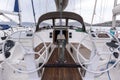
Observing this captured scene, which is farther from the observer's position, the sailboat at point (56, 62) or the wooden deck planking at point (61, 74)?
the wooden deck planking at point (61, 74)

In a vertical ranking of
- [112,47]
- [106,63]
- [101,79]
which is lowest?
[101,79]

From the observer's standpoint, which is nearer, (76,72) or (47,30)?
(76,72)

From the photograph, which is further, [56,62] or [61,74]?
[56,62]

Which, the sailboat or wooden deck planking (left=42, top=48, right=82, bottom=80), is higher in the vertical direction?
the sailboat

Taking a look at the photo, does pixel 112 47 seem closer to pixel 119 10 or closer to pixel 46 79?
pixel 46 79

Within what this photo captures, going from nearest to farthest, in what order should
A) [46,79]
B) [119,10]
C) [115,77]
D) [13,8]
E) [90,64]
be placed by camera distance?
[90,64] < [46,79] < [115,77] < [119,10] < [13,8]

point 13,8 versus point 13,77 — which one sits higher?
point 13,8

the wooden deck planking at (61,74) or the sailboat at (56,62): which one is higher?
the sailboat at (56,62)

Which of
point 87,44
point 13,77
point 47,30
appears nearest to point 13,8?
point 47,30

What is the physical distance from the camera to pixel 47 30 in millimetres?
6625

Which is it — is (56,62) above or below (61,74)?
above

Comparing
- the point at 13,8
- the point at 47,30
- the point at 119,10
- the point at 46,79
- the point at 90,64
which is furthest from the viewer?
the point at 13,8

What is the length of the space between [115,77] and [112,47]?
1.88 feet

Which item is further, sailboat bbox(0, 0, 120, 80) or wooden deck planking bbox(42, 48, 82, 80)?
wooden deck planking bbox(42, 48, 82, 80)
